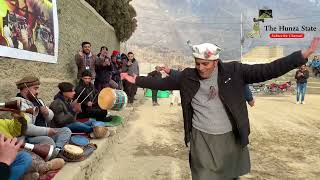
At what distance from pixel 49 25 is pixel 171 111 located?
656cm

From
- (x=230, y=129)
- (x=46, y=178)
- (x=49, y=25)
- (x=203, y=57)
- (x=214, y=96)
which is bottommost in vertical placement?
(x=46, y=178)

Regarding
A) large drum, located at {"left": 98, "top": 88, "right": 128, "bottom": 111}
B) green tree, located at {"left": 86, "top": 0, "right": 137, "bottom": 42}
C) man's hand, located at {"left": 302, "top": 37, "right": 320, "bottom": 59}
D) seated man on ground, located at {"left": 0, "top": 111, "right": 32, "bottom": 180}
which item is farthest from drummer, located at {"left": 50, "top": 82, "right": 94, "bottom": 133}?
green tree, located at {"left": 86, "top": 0, "right": 137, "bottom": 42}

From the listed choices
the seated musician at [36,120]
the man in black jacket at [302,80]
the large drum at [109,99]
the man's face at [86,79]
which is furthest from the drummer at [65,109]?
the man in black jacket at [302,80]

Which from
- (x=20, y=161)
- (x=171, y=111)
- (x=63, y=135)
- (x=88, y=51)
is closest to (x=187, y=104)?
(x=20, y=161)

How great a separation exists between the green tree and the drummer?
12337 mm

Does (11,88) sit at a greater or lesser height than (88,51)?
lesser

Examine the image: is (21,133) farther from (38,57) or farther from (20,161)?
(38,57)

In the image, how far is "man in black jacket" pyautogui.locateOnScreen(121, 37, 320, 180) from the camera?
4079 mm

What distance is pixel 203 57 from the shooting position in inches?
160

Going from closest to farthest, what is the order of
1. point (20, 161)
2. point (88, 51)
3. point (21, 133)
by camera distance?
point (20, 161) → point (21, 133) → point (88, 51)

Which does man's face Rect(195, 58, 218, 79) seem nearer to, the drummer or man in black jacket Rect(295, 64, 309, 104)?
the drummer

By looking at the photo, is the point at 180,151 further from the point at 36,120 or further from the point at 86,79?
the point at 36,120

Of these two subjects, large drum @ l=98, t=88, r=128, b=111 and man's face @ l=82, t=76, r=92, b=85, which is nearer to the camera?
large drum @ l=98, t=88, r=128, b=111

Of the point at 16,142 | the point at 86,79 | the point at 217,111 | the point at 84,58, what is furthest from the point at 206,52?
the point at 84,58
